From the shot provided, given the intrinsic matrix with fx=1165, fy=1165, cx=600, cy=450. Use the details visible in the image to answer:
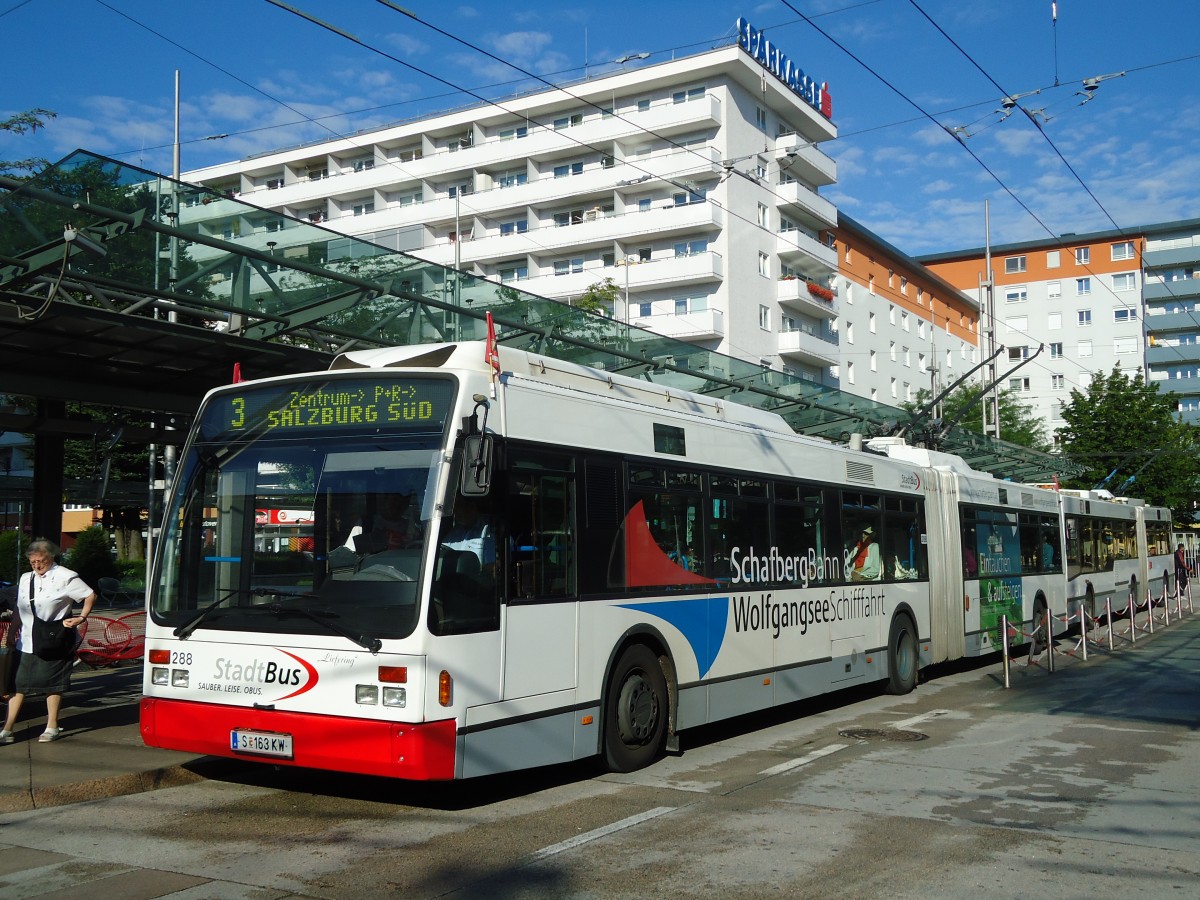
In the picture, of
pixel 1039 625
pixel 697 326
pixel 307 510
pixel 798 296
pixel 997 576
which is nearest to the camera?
pixel 307 510

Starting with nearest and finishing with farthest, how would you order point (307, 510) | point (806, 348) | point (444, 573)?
point (444, 573)
point (307, 510)
point (806, 348)

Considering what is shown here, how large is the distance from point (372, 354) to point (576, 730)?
3.11 m

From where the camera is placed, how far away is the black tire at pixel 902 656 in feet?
46.8

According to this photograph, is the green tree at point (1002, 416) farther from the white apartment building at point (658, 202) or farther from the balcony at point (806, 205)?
the balcony at point (806, 205)

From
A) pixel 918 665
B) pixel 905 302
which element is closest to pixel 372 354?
pixel 918 665

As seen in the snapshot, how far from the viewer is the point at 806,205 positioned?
5619 cm

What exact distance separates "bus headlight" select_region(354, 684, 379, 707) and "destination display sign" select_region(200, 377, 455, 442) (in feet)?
5.43

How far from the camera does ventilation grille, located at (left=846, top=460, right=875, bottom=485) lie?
44.4 ft

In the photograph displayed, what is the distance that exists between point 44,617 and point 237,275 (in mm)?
3764

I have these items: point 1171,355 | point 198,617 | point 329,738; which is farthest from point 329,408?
point 1171,355

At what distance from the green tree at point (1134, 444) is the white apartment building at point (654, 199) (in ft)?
42.4

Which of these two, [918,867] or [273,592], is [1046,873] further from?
[273,592]

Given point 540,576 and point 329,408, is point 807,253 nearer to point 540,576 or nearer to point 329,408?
point 540,576

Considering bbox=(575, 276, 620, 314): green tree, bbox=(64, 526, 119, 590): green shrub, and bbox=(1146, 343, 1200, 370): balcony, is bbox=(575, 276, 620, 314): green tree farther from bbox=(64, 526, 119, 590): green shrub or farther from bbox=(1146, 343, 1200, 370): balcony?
bbox=(1146, 343, 1200, 370): balcony
